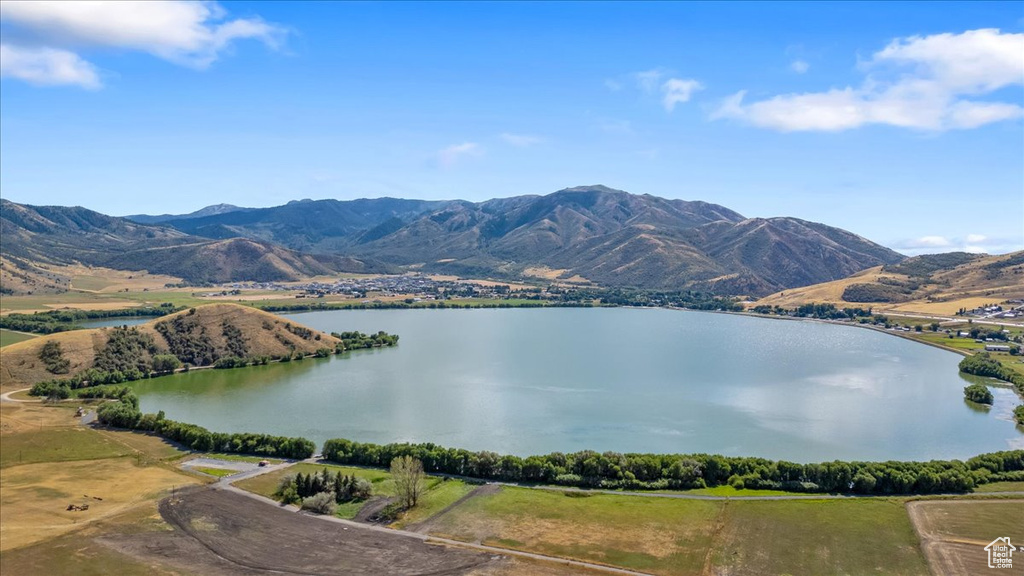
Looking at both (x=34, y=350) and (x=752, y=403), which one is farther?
(x=34, y=350)

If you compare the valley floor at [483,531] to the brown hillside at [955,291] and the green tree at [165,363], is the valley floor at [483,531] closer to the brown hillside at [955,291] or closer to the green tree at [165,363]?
the green tree at [165,363]

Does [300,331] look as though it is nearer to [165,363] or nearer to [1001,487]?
[165,363]

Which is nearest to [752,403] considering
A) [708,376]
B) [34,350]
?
[708,376]

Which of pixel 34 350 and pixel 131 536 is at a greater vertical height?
pixel 34 350

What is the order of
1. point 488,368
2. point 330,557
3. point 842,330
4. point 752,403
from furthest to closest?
point 842,330 → point 488,368 → point 752,403 → point 330,557

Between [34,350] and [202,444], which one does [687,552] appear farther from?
[34,350]

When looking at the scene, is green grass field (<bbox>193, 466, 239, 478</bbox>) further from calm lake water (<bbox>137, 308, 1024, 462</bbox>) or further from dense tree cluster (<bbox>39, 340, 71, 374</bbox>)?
dense tree cluster (<bbox>39, 340, 71, 374</bbox>)
